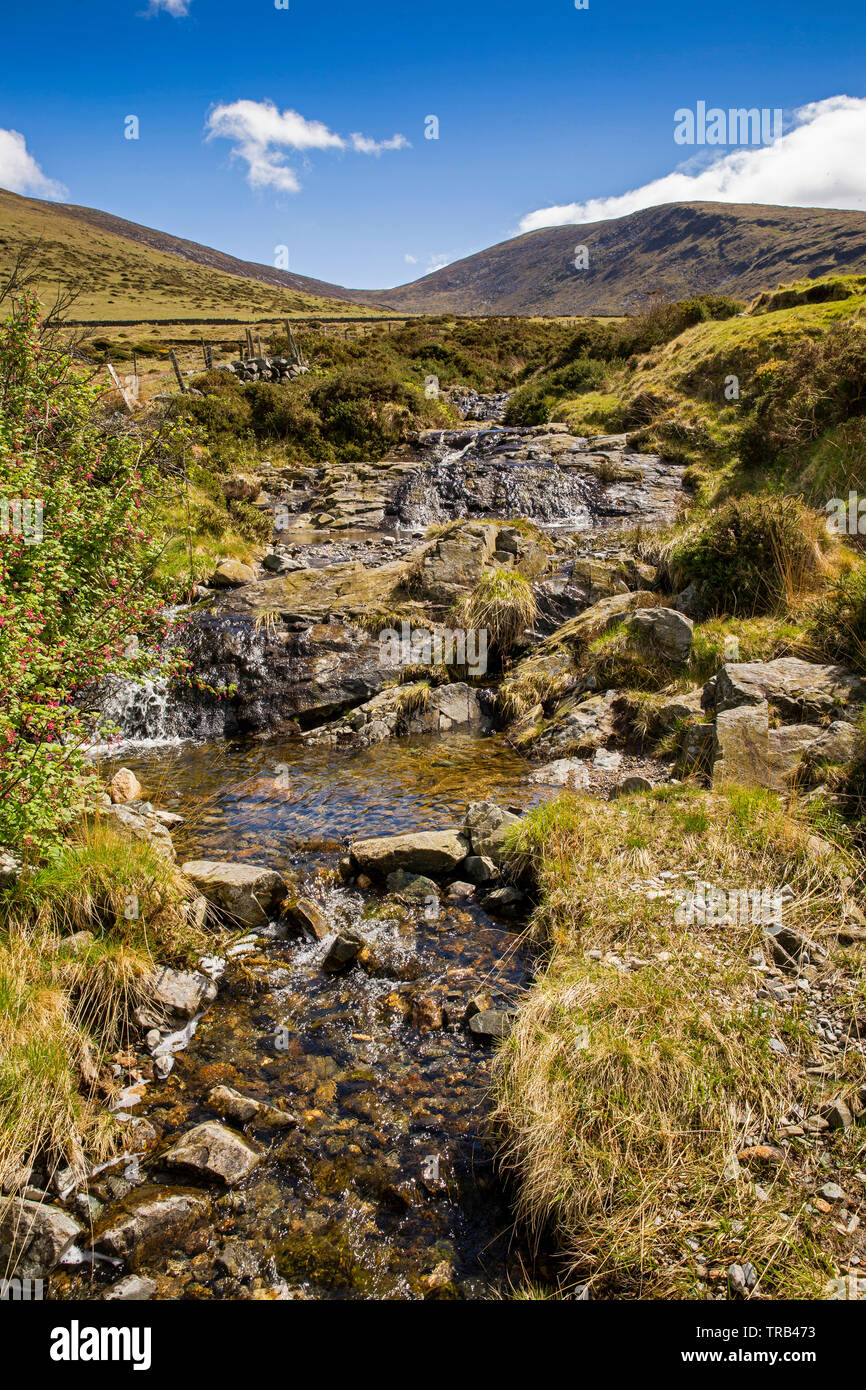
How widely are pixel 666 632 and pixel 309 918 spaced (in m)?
6.63

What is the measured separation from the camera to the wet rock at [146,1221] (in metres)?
3.53

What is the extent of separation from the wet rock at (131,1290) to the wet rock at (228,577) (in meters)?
13.6

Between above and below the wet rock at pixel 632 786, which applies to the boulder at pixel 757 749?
above

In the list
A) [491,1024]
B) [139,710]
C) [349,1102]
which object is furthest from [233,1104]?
[139,710]

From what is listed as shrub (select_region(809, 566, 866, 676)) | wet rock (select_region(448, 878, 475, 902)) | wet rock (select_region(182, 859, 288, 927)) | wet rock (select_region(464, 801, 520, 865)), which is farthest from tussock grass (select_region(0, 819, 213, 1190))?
shrub (select_region(809, 566, 866, 676))

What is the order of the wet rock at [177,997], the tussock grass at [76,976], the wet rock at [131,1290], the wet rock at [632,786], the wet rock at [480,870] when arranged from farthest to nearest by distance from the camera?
the wet rock at [632,786]
the wet rock at [480,870]
the wet rock at [177,997]
the tussock grass at [76,976]
the wet rock at [131,1290]

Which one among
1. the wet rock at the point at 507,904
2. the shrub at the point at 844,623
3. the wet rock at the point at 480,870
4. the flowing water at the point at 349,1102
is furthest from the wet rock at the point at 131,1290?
the shrub at the point at 844,623

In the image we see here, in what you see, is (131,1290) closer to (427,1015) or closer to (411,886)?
(427,1015)

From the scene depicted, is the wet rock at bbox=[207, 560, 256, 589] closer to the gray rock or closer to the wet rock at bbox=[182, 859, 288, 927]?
the wet rock at bbox=[182, 859, 288, 927]

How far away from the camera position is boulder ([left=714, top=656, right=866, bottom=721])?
281 inches

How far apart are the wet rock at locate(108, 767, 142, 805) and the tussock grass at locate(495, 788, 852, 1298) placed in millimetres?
5520

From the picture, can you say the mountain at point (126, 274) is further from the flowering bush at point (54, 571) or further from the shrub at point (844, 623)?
the shrub at point (844, 623)

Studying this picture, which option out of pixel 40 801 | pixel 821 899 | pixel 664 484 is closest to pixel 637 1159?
pixel 821 899
